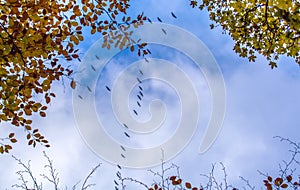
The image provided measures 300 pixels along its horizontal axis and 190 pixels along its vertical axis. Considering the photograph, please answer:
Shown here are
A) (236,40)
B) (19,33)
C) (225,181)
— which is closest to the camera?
(19,33)

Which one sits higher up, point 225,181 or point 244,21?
point 244,21

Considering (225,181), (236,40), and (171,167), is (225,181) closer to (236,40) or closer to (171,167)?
(171,167)

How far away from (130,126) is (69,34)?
9.82 feet

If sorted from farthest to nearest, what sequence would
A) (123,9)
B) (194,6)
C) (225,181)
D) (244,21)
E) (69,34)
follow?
(194,6) < (244,21) < (225,181) < (123,9) < (69,34)

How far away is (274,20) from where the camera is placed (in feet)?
23.5

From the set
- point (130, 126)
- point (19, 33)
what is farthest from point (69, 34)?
point (130, 126)

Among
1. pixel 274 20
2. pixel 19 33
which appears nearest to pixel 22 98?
pixel 19 33

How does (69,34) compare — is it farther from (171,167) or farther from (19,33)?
(171,167)

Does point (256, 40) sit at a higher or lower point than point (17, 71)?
higher

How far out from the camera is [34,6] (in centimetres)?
464

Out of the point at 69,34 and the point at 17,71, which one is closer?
the point at 17,71

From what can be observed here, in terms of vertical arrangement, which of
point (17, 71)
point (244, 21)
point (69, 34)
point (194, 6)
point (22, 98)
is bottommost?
point (22, 98)

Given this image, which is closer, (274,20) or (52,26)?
(52,26)

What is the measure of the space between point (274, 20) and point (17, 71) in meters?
5.78
